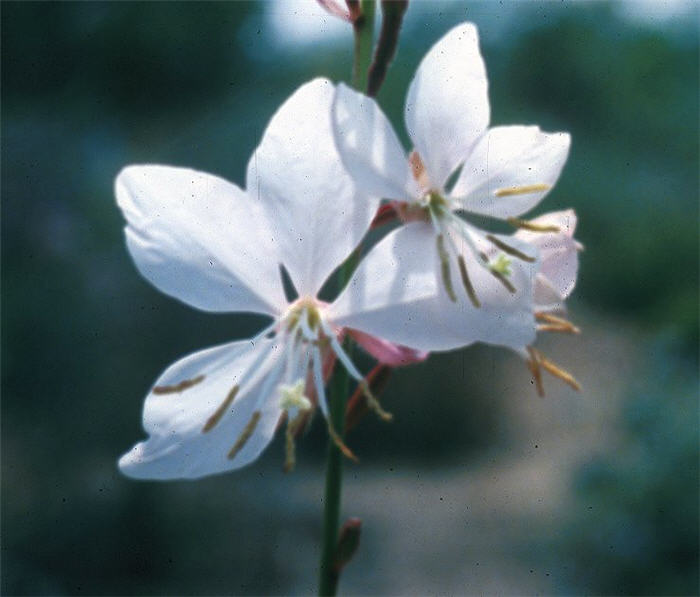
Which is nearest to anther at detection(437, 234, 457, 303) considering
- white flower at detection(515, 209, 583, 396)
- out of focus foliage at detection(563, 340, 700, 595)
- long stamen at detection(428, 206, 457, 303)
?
long stamen at detection(428, 206, 457, 303)

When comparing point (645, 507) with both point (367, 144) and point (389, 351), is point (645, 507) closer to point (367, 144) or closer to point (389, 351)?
point (389, 351)

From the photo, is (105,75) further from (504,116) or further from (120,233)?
(504,116)

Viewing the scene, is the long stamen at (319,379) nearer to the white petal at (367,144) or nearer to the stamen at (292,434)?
the stamen at (292,434)

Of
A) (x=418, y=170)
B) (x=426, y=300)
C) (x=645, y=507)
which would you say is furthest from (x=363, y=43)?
(x=645, y=507)

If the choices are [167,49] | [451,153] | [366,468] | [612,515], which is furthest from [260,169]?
[167,49]

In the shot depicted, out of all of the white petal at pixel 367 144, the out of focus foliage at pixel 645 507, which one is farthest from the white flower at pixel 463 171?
the out of focus foliage at pixel 645 507

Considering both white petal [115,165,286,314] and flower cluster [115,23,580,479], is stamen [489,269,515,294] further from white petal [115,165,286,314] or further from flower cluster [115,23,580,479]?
white petal [115,165,286,314]
